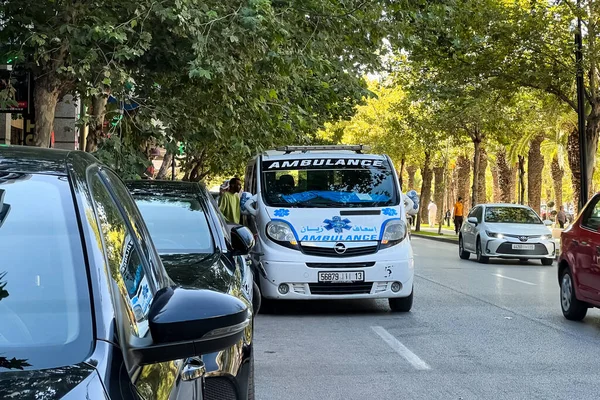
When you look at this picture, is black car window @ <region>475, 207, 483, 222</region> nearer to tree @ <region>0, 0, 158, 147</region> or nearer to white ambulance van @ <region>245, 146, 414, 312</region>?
white ambulance van @ <region>245, 146, 414, 312</region>

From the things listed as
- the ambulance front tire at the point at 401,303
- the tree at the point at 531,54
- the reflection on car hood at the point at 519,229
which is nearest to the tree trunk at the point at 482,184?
the tree at the point at 531,54

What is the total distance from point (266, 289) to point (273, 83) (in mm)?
4310

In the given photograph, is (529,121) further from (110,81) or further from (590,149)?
(110,81)

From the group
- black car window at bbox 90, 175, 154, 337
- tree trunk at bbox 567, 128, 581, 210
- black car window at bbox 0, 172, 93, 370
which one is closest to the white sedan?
tree trunk at bbox 567, 128, 581, 210

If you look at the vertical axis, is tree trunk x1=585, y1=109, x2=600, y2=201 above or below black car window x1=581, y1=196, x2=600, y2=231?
above

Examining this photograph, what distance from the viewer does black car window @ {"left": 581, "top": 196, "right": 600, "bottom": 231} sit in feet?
32.8

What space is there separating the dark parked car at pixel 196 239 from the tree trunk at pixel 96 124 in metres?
4.89

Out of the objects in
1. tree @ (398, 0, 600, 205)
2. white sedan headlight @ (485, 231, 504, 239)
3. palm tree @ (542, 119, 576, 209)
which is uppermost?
tree @ (398, 0, 600, 205)

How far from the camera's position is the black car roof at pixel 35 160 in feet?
8.74

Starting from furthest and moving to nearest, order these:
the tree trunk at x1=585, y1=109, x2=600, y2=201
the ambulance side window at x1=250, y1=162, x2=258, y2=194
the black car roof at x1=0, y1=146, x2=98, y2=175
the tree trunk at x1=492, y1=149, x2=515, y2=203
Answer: the tree trunk at x1=492, y1=149, x2=515, y2=203, the tree trunk at x1=585, y1=109, x2=600, y2=201, the ambulance side window at x1=250, y1=162, x2=258, y2=194, the black car roof at x1=0, y1=146, x2=98, y2=175

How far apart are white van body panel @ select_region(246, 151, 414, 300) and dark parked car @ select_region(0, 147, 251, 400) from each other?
7.89 meters

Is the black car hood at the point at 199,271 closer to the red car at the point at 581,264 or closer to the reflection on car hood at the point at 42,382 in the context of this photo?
the reflection on car hood at the point at 42,382

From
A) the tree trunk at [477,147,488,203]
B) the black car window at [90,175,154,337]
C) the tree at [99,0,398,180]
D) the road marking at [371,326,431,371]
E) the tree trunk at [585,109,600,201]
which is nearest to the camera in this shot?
the black car window at [90,175,154,337]

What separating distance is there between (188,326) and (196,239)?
468cm
